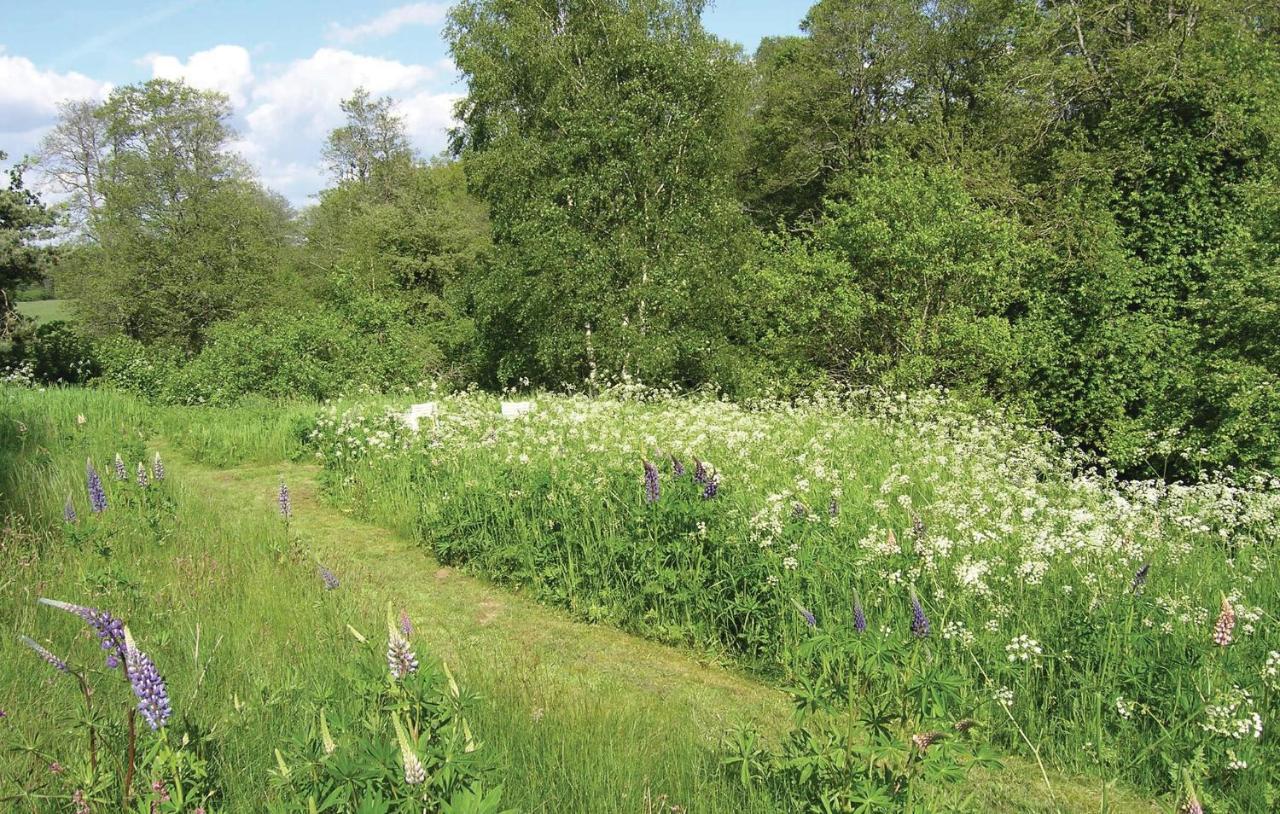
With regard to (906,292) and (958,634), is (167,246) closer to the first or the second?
(906,292)

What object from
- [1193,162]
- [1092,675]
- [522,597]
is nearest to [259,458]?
[522,597]

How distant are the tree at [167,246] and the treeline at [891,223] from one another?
10109 millimetres

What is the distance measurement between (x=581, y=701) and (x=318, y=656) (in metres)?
1.42

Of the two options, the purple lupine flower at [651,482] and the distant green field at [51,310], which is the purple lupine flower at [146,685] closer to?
the purple lupine flower at [651,482]

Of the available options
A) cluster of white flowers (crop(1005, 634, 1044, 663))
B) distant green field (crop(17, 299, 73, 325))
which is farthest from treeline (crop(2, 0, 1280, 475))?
distant green field (crop(17, 299, 73, 325))

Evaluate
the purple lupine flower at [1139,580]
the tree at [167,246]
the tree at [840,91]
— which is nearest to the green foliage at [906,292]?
the tree at [840,91]

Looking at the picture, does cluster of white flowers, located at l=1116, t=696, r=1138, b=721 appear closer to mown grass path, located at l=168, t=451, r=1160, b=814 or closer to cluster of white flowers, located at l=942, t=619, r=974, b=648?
mown grass path, located at l=168, t=451, r=1160, b=814

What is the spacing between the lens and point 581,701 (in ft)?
13.2

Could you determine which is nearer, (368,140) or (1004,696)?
→ (1004,696)

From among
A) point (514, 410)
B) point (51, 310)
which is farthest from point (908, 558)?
point (51, 310)

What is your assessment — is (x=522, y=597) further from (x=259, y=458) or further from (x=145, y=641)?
(x=259, y=458)

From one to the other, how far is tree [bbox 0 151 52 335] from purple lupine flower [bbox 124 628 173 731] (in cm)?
2228

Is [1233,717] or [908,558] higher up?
[908,558]

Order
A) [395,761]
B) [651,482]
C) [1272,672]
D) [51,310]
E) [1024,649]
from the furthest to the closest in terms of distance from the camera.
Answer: [51,310], [651,482], [1024,649], [1272,672], [395,761]
